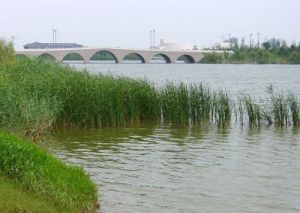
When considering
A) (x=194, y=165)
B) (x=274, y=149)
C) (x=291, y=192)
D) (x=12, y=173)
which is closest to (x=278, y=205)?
A: (x=291, y=192)

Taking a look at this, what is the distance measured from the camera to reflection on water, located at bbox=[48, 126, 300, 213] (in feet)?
30.4

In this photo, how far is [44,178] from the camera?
745cm

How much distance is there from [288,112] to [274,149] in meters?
5.67

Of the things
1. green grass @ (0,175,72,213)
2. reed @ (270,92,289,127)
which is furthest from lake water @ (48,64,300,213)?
green grass @ (0,175,72,213)

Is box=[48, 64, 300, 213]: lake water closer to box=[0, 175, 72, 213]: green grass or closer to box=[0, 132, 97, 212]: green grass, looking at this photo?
box=[0, 132, 97, 212]: green grass

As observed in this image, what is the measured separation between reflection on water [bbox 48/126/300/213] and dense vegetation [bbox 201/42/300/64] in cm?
9551

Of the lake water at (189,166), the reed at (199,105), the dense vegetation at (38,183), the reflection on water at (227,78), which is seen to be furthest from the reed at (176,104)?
the dense vegetation at (38,183)

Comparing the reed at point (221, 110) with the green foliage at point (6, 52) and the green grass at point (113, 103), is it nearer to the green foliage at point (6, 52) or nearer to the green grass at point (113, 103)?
the green grass at point (113, 103)

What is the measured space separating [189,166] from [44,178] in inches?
217

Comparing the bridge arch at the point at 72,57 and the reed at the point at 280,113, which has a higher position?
the bridge arch at the point at 72,57

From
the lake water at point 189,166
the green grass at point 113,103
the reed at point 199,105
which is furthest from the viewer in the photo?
the reed at point 199,105

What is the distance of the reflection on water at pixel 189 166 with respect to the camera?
9266 mm

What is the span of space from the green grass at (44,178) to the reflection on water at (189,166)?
0.72 m

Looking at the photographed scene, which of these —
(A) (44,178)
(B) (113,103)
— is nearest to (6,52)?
(B) (113,103)
